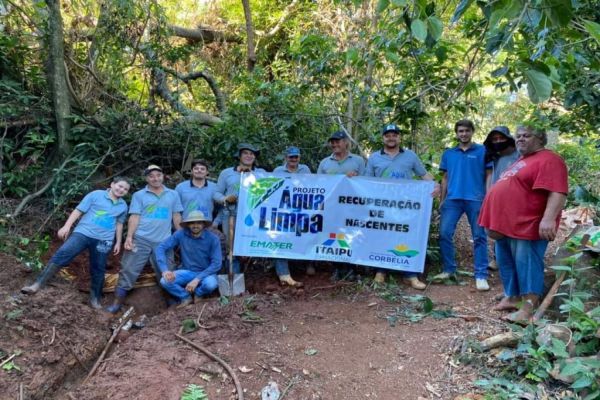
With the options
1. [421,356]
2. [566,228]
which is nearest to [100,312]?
[421,356]

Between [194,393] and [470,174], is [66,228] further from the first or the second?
[470,174]

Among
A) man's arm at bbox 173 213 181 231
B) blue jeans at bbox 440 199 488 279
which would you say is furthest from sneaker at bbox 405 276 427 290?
man's arm at bbox 173 213 181 231

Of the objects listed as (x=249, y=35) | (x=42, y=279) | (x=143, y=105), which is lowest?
(x=42, y=279)

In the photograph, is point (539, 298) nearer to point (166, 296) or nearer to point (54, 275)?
point (166, 296)

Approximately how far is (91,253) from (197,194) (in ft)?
4.71

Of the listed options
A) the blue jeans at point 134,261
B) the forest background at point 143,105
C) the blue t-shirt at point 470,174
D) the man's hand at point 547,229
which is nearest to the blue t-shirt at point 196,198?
the blue jeans at point 134,261

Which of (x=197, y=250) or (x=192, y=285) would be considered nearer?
(x=192, y=285)

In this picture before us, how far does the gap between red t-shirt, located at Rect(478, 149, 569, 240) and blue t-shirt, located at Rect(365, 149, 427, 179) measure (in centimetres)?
152

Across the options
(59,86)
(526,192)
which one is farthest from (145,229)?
(526,192)

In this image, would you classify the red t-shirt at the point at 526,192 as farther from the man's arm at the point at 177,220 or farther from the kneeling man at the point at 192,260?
the man's arm at the point at 177,220

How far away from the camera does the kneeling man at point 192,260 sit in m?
5.27

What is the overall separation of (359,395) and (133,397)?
1.77m

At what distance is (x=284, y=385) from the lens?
3.56m

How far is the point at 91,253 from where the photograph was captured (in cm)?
527
